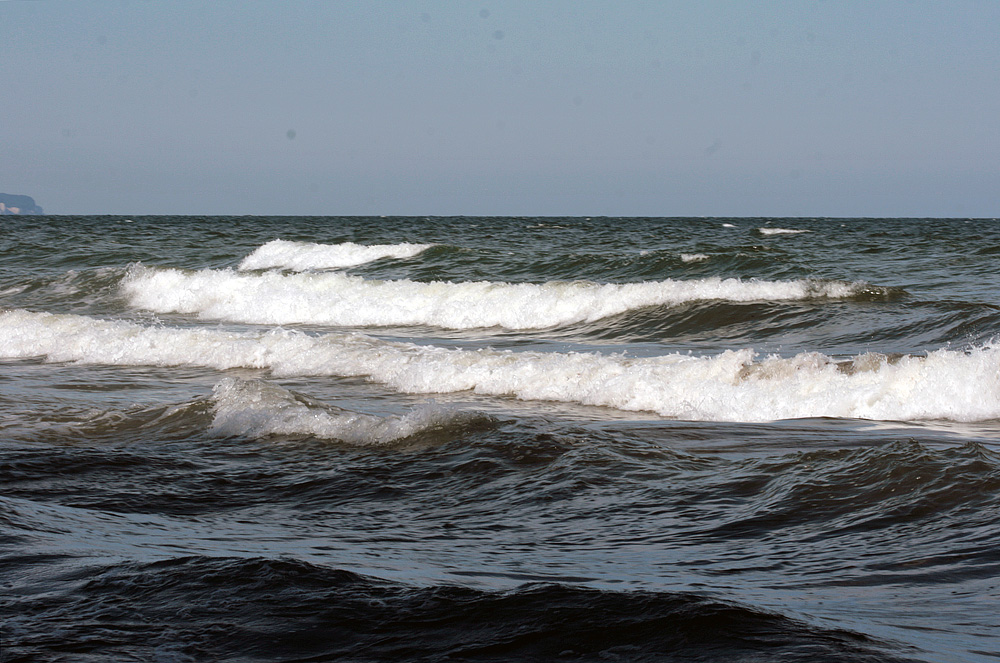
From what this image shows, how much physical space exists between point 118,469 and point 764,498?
10.9 ft

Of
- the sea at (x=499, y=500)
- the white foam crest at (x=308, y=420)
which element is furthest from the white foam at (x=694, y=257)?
the white foam crest at (x=308, y=420)

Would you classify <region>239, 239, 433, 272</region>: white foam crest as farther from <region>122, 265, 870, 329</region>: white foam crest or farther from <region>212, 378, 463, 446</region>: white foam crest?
<region>212, 378, 463, 446</region>: white foam crest

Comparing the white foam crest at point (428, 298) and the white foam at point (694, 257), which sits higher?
the white foam at point (694, 257)

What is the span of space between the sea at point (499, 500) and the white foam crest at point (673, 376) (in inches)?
1.2

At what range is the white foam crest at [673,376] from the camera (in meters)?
7.40

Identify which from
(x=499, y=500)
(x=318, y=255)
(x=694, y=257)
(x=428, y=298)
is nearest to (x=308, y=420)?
(x=499, y=500)

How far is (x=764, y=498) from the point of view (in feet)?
15.2

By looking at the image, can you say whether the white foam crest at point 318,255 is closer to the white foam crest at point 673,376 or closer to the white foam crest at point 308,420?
the white foam crest at point 673,376

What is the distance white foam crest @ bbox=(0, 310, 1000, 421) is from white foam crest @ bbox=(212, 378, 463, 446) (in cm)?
198

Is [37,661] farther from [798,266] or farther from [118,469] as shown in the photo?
[798,266]

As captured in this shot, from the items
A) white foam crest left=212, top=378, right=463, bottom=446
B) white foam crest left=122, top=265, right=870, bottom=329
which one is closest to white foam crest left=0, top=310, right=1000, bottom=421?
white foam crest left=212, top=378, right=463, bottom=446

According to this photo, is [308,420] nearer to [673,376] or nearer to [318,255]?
[673,376]

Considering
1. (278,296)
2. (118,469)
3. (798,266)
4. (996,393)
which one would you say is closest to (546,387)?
(996,393)

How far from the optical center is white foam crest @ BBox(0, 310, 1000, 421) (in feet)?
24.3
